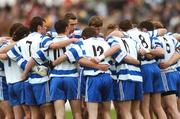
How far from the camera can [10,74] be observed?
2195cm

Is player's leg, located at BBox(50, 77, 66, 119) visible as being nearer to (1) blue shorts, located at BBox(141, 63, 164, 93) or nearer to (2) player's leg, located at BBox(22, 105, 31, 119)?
(2) player's leg, located at BBox(22, 105, 31, 119)

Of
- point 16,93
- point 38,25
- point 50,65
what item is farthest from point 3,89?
point 38,25

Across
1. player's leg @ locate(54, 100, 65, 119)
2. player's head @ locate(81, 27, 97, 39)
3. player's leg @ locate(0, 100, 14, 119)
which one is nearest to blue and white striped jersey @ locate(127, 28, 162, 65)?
player's head @ locate(81, 27, 97, 39)

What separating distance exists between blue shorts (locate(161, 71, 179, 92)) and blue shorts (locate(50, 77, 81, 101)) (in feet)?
7.40

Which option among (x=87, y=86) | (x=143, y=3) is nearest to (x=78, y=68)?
(x=87, y=86)

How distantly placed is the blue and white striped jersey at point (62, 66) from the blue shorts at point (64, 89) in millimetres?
82

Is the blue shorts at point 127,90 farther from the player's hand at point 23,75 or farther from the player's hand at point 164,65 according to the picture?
the player's hand at point 23,75

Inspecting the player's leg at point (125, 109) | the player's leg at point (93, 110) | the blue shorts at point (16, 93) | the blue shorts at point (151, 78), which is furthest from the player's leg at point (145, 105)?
the blue shorts at point (16, 93)

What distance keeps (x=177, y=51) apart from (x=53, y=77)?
10.5 feet

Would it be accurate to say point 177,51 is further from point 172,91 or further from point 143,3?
point 143,3

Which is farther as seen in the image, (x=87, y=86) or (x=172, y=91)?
(x=172, y=91)

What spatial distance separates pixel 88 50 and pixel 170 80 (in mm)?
2459

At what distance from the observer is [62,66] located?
21109mm

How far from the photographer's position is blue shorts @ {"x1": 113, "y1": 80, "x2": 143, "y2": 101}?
2142 cm
